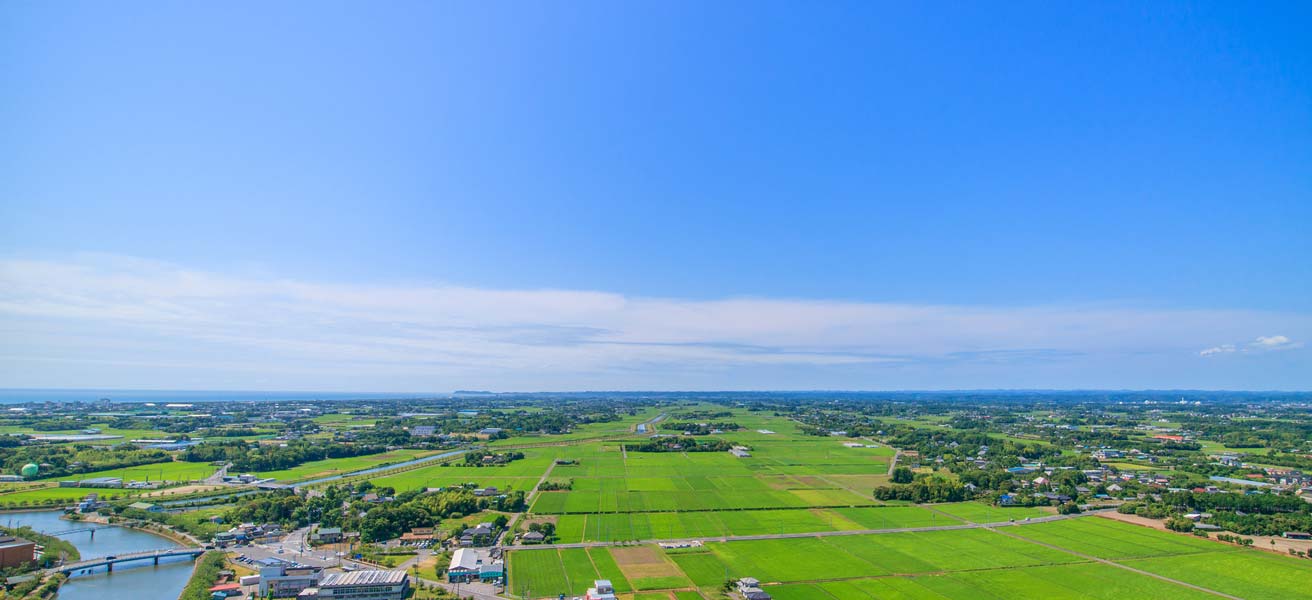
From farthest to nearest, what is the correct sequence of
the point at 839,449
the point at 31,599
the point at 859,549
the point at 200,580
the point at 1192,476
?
the point at 839,449
the point at 1192,476
the point at 859,549
the point at 200,580
the point at 31,599

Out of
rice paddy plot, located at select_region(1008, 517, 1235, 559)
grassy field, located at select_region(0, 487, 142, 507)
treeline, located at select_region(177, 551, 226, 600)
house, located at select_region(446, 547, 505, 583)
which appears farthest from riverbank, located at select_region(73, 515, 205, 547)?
rice paddy plot, located at select_region(1008, 517, 1235, 559)

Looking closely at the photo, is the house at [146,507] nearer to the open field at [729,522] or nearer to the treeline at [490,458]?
the treeline at [490,458]

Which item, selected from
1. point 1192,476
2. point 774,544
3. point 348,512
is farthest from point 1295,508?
point 348,512

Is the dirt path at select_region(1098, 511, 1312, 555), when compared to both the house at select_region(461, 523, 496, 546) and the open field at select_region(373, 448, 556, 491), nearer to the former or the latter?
the house at select_region(461, 523, 496, 546)

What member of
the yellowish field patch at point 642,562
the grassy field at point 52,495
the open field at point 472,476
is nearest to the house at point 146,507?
the grassy field at point 52,495

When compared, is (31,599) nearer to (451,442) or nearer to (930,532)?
(930,532)
